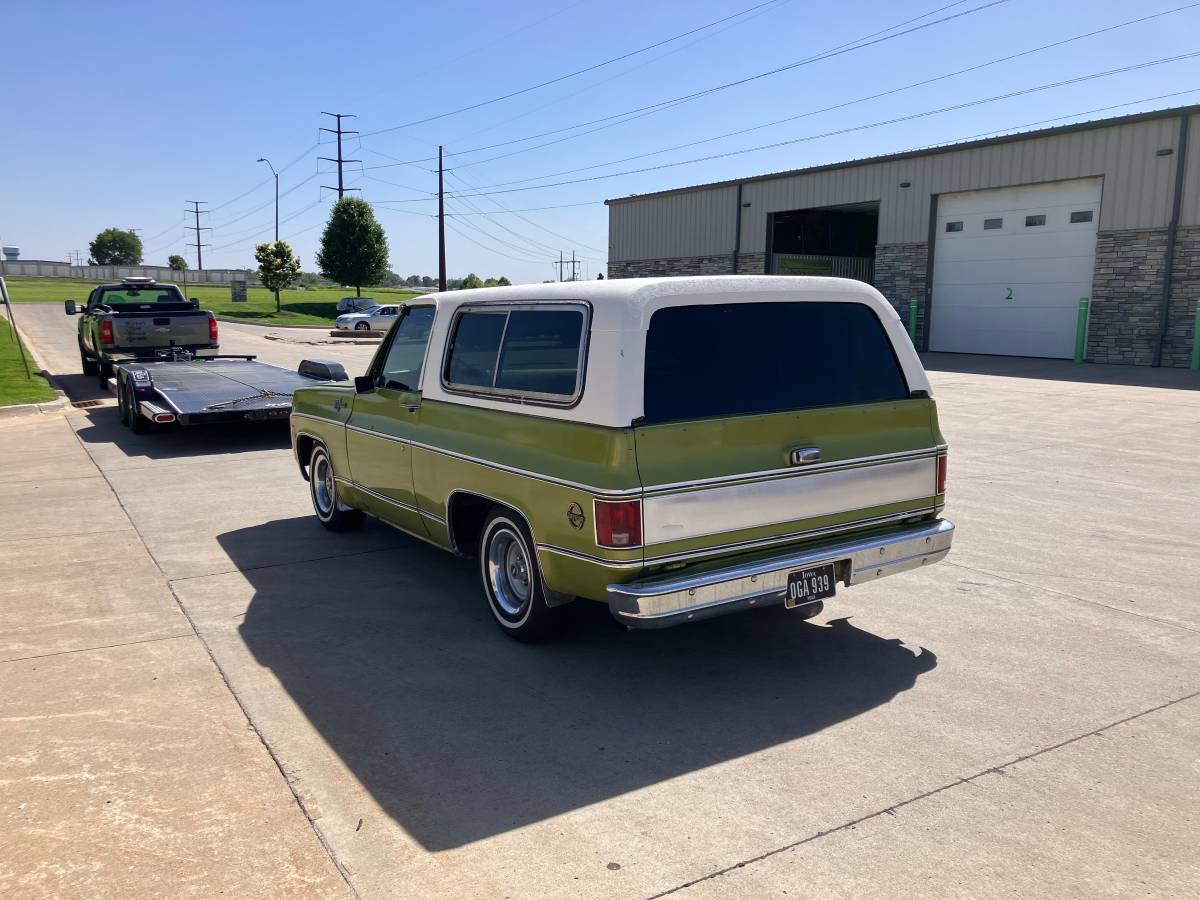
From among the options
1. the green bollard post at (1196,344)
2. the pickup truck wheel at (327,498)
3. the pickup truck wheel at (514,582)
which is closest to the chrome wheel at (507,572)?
the pickup truck wheel at (514,582)

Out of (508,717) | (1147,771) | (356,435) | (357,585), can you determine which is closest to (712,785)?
(508,717)

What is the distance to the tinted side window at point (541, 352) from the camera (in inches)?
182

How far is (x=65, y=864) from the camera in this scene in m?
3.23

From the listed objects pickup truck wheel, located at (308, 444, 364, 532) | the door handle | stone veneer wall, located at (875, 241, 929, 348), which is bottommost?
pickup truck wheel, located at (308, 444, 364, 532)

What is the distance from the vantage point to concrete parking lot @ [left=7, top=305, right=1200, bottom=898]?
3.25 meters

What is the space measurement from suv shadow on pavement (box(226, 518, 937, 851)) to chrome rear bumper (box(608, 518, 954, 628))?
0.49 meters

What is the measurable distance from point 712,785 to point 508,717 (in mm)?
1054

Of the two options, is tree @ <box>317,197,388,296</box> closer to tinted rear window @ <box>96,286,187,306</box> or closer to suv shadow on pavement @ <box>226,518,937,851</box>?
tinted rear window @ <box>96,286,187,306</box>

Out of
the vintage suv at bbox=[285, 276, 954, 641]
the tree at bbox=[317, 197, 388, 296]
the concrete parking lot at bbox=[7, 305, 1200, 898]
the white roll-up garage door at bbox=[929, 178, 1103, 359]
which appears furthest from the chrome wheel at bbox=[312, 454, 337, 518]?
the tree at bbox=[317, 197, 388, 296]

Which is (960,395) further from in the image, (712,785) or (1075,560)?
(712,785)

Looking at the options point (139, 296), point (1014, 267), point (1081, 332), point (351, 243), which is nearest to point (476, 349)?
point (139, 296)

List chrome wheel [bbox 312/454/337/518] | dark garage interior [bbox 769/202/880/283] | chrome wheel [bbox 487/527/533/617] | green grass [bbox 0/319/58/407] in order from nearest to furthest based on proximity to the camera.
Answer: chrome wheel [bbox 487/527/533/617], chrome wheel [bbox 312/454/337/518], green grass [bbox 0/319/58/407], dark garage interior [bbox 769/202/880/283]

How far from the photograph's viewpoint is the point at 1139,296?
23.5 meters

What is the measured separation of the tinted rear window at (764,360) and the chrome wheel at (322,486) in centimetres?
400
